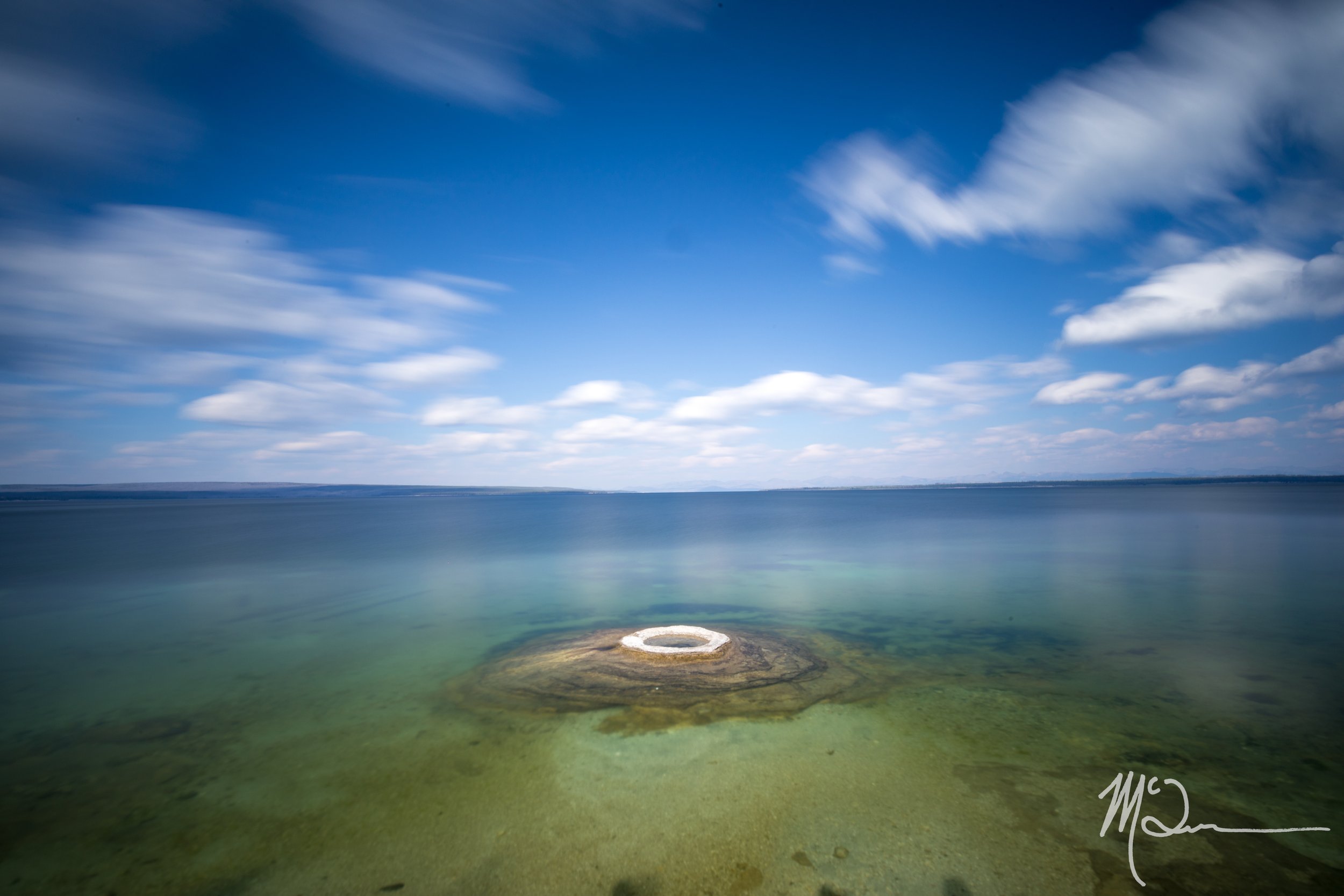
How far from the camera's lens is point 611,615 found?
58.5 ft

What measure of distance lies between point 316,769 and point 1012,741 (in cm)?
1008

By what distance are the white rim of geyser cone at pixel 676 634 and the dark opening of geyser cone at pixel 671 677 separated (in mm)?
27

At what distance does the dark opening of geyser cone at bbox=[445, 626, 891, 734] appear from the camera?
31.0ft

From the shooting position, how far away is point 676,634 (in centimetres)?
1378

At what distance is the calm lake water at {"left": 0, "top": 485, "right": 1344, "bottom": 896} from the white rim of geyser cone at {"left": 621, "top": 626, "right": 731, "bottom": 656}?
259 cm

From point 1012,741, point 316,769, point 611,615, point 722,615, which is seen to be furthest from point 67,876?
point 722,615

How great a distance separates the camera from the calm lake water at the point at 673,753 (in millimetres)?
5375

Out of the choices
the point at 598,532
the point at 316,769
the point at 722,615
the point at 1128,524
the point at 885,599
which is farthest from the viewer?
the point at 598,532

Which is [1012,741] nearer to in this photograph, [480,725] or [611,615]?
[480,725]
